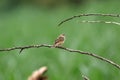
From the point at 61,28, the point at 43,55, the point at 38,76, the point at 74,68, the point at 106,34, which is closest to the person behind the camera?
the point at 38,76

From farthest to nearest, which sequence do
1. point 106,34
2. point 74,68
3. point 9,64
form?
point 106,34
point 9,64
point 74,68

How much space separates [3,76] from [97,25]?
466 cm

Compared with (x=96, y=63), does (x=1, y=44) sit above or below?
below

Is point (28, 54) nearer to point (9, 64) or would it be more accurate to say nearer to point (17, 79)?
point (9, 64)

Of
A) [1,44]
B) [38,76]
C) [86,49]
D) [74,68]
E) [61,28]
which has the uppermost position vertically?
[38,76]

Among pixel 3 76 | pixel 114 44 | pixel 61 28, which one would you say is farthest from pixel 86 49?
pixel 61 28

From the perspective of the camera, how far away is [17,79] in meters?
4.25

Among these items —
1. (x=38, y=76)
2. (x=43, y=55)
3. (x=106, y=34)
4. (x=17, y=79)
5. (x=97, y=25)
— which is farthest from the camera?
(x=97, y=25)

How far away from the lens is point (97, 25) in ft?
29.4

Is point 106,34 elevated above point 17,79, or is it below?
below

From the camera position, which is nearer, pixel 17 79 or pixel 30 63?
pixel 17 79

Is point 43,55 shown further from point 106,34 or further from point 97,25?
point 97,25

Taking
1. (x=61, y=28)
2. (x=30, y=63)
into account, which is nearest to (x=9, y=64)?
(x=30, y=63)

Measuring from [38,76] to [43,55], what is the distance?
4.19 metres
